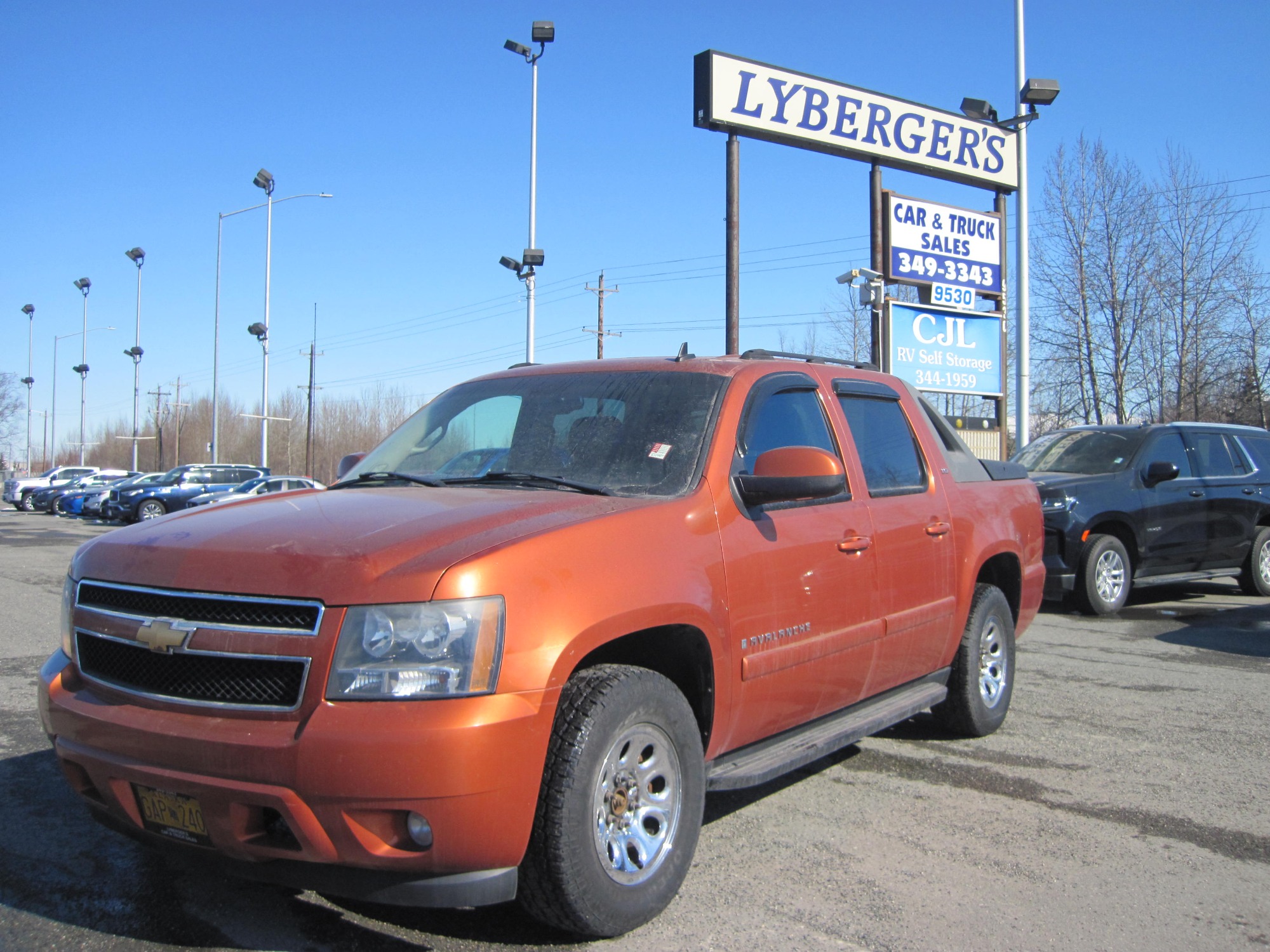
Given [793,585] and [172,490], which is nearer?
[793,585]

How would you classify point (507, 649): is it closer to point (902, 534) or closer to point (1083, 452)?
point (902, 534)

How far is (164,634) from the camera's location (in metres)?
2.91

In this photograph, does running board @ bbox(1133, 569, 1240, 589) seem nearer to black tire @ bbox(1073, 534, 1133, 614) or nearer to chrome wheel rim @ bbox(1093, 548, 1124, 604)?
black tire @ bbox(1073, 534, 1133, 614)

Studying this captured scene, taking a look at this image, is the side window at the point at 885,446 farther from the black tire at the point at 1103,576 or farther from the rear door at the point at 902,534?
the black tire at the point at 1103,576

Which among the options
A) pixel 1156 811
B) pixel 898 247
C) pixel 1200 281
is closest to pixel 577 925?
pixel 1156 811

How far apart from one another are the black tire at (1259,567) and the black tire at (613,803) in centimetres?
1049

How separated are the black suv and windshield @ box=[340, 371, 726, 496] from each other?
23.1ft

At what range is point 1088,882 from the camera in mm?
3637

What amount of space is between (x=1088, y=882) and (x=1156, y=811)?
1003 millimetres

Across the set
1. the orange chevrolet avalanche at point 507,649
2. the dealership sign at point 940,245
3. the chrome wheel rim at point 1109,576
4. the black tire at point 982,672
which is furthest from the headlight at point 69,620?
the dealership sign at point 940,245

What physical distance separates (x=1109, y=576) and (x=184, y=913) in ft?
31.1

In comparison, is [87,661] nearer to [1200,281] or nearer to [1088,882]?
[1088,882]

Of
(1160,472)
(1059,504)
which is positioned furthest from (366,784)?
(1160,472)

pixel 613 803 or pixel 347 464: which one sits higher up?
pixel 347 464
